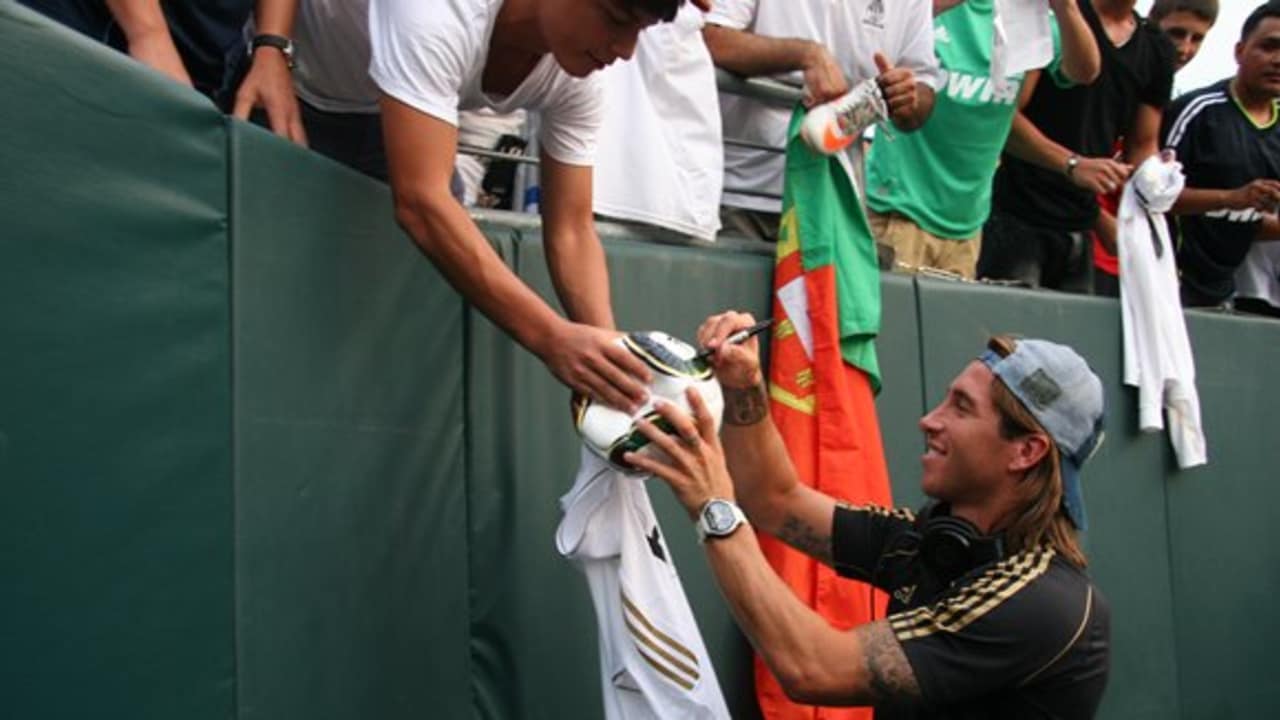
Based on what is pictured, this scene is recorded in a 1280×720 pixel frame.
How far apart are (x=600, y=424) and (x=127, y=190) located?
3.21 ft

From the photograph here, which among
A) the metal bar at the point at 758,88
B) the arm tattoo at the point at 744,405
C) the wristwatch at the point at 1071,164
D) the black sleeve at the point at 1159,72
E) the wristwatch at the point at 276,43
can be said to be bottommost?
the arm tattoo at the point at 744,405

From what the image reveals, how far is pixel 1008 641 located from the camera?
3146 millimetres

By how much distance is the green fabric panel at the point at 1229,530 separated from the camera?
22.2ft

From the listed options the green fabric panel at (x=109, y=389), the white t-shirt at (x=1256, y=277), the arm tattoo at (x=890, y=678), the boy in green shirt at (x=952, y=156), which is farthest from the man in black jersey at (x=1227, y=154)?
the green fabric panel at (x=109, y=389)

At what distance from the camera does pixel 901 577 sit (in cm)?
356

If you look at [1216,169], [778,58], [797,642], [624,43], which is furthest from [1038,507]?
[1216,169]

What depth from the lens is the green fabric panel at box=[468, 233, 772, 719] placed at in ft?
12.2

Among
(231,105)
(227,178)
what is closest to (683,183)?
(231,105)

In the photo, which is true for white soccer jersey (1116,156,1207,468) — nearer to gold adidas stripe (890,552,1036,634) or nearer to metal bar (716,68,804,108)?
metal bar (716,68,804,108)

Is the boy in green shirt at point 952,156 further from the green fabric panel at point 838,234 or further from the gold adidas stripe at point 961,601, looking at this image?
the gold adidas stripe at point 961,601

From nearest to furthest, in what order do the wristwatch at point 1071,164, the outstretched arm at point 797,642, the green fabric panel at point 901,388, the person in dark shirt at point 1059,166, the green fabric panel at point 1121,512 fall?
1. the outstretched arm at point 797,642
2. the green fabric panel at point 901,388
3. the green fabric panel at point 1121,512
4. the wristwatch at point 1071,164
5. the person in dark shirt at point 1059,166

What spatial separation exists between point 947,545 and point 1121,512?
3.32 m

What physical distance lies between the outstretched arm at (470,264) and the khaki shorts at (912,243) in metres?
2.78

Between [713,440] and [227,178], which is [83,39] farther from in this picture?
[713,440]
